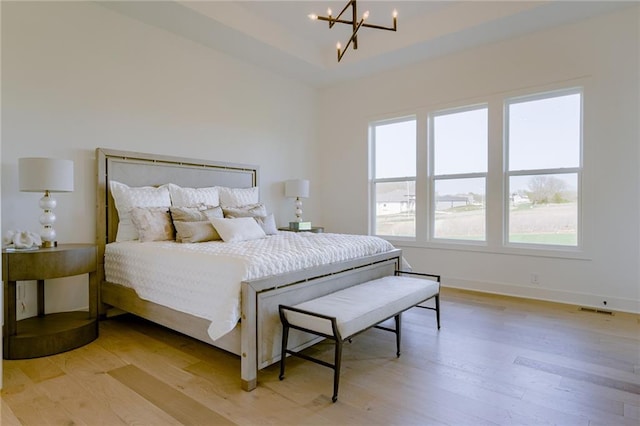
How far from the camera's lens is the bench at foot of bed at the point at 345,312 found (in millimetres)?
2030

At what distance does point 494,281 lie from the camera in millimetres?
4324

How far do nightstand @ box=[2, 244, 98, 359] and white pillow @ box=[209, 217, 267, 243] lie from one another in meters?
0.98

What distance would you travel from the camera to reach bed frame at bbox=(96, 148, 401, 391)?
2.10 m

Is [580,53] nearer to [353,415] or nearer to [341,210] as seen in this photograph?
[341,210]

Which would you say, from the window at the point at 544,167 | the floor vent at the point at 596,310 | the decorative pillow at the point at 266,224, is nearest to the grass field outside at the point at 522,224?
the window at the point at 544,167

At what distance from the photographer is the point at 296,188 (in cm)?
512

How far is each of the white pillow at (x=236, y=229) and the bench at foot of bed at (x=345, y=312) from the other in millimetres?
1100

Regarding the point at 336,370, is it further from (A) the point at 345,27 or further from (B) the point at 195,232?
(A) the point at 345,27

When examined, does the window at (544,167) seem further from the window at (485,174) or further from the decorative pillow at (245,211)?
the decorative pillow at (245,211)

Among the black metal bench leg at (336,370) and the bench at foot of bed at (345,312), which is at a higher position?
the bench at foot of bed at (345,312)

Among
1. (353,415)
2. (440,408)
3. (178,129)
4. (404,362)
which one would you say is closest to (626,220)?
(404,362)

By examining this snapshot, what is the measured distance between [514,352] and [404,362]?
844mm

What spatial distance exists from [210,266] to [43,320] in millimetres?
1708

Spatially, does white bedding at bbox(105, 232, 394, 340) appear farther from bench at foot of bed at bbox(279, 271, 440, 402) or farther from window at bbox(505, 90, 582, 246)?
window at bbox(505, 90, 582, 246)
